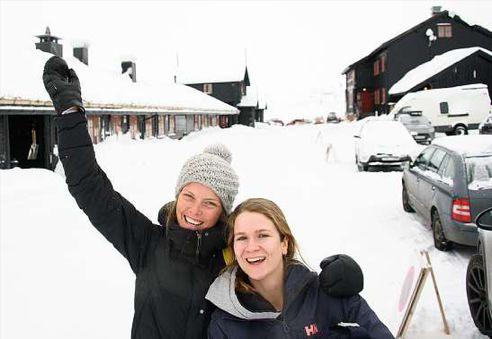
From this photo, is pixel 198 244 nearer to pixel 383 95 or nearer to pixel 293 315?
pixel 293 315

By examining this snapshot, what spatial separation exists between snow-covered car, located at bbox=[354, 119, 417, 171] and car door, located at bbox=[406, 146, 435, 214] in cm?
692

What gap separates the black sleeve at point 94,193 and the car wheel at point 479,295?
10.5ft

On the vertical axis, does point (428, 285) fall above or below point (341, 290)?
below

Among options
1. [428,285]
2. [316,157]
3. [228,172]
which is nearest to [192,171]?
Result: [228,172]

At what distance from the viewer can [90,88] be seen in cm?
2238

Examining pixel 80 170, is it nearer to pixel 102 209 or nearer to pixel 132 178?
pixel 102 209

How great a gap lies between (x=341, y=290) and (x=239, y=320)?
1.73ft

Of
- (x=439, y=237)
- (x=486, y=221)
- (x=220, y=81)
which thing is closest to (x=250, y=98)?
(x=220, y=81)

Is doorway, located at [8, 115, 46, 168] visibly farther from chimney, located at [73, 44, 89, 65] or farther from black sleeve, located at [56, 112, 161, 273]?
black sleeve, located at [56, 112, 161, 273]

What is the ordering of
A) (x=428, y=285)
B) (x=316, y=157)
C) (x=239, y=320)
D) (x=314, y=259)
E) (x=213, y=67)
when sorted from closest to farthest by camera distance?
1. (x=239, y=320)
2. (x=428, y=285)
3. (x=314, y=259)
4. (x=316, y=157)
5. (x=213, y=67)

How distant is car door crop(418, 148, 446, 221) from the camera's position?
7824 millimetres

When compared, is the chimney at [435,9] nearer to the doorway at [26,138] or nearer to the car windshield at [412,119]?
the car windshield at [412,119]

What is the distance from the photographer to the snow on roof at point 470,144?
6953mm

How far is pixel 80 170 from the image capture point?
252 cm
